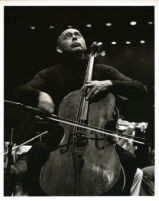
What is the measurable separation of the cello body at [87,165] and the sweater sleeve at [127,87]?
136 millimetres

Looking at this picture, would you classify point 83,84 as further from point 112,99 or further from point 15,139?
point 15,139

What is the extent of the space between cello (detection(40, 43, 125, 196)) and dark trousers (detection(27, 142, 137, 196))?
63 mm

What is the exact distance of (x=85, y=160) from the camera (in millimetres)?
1817

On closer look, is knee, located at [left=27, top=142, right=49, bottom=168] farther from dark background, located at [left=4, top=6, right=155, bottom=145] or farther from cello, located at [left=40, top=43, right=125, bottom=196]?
dark background, located at [left=4, top=6, right=155, bottom=145]

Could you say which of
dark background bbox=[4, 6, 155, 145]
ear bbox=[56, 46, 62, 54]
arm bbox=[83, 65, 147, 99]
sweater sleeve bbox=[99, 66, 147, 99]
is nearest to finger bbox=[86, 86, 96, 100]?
arm bbox=[83, 65, 147, 99]

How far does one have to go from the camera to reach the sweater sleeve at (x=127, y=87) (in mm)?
1987

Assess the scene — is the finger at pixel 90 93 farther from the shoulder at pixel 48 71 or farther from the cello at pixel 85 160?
the shoulder at pixel 48 71

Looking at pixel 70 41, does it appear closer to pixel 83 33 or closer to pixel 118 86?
pixel 83 33

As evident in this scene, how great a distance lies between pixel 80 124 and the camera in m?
1.90

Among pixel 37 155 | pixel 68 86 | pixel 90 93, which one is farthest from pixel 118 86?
pixel 37 155

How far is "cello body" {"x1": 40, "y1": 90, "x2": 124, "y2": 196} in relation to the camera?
177cm

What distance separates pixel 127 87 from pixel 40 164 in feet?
2.56

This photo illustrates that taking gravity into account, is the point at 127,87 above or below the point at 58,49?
below

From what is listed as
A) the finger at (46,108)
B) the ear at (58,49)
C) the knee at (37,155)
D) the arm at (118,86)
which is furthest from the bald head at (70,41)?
the knee at (37,155)
